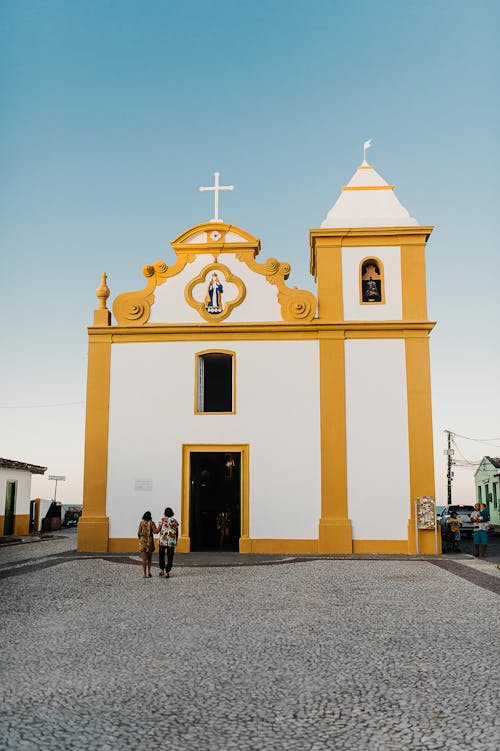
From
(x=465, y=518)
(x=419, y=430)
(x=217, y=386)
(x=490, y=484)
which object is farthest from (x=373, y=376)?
(x=490, y=484)

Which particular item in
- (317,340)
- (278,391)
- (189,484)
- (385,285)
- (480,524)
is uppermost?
(385,285)

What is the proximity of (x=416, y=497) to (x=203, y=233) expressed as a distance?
892 cm

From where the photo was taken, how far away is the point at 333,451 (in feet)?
62.2

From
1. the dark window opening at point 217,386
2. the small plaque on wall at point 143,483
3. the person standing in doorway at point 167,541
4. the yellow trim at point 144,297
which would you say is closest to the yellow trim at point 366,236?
the yellow trim at point 144,297

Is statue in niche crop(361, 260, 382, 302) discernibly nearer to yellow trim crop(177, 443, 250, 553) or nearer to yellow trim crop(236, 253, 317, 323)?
yellow trim crop(236, 253, 317, 323)

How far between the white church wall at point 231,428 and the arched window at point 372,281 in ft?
6.84

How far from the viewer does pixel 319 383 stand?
762 inches

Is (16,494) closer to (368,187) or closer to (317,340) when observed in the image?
(317,340)

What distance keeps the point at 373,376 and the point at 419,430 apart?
5.86 ft

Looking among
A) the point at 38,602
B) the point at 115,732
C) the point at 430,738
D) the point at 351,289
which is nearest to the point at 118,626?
the point at 38,602

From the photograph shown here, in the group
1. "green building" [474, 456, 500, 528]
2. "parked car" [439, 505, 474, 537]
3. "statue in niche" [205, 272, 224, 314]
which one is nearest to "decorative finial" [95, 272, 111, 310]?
"statue in niche" [205, 272, 224, 314]

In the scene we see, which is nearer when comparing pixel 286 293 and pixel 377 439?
pixel 377 439

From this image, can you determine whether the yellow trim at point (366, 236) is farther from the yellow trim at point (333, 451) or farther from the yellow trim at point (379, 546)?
the yellow trim at point (379, 546)

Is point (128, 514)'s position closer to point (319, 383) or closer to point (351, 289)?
point (319, 383)
